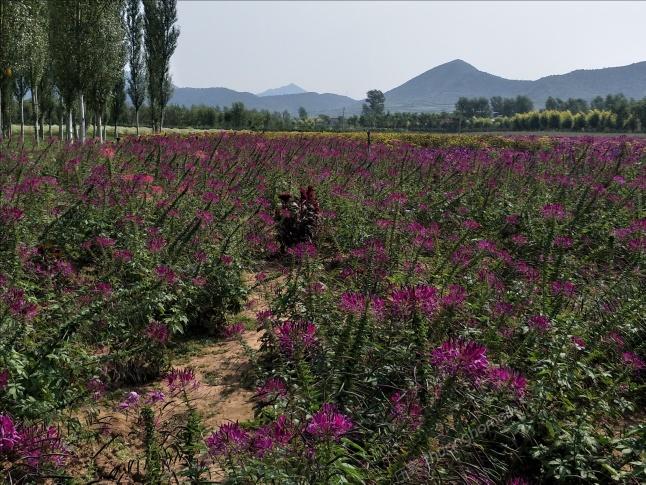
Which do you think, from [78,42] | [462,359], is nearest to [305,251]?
[462,359]

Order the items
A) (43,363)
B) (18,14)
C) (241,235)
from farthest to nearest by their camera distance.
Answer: (18,14) → (241,235) → (43,363)

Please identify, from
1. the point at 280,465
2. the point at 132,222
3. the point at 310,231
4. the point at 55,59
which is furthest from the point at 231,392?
the point at 55,59

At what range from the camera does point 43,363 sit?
9.17ft

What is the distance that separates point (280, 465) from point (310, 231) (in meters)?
4.79

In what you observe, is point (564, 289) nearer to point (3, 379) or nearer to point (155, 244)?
point (155, 244)

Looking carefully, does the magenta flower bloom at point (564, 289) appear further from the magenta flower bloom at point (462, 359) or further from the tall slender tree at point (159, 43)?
the tall slender tree at point (159, 43)

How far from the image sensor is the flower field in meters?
2.07

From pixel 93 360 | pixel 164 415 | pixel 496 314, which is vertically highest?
pixel 496 314

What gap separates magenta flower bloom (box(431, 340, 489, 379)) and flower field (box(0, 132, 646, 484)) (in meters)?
0.01

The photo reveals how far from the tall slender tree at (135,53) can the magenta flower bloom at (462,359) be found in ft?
128

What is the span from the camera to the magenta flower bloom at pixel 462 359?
1.71m

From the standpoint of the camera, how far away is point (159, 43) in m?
35.7

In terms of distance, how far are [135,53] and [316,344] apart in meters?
39.3

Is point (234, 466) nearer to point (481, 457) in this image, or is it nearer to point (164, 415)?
point (481, 457)
